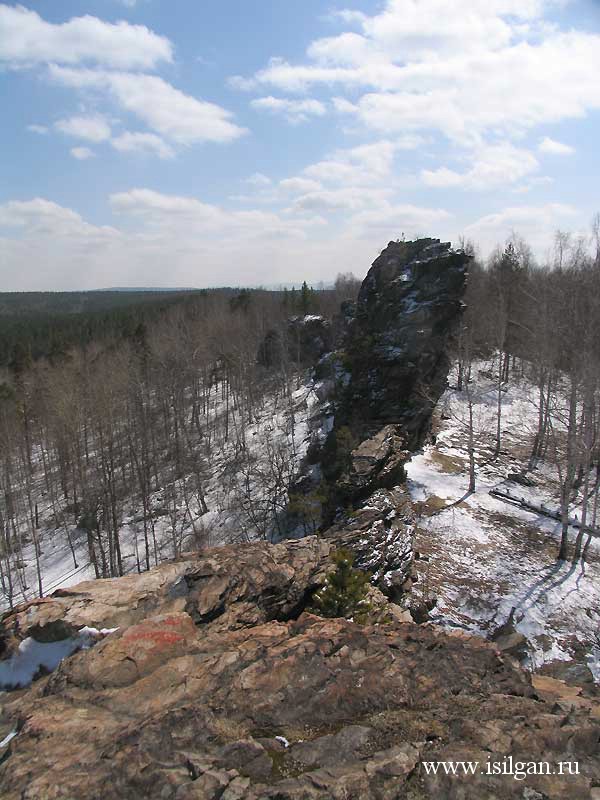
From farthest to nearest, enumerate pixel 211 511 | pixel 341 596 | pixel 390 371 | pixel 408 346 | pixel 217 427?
1. pixel 217 427
2. pixel 211 511
3. pixel 390 371
4. pixel 408 346
5. pixel 341 596

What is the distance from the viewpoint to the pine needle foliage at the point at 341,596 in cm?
1005

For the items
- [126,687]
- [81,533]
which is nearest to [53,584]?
[81,533]

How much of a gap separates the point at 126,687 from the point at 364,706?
3510 mm

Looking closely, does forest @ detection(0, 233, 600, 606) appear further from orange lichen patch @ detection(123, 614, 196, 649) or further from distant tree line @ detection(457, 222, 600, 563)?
orange lichen patch @ detection(123, 614, 196, 649)

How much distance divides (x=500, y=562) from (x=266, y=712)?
14.4 m

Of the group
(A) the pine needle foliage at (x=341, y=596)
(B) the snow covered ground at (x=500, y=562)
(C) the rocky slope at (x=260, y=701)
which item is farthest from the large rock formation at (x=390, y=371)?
(A) the pine needle foliage at (x=341, y=596)

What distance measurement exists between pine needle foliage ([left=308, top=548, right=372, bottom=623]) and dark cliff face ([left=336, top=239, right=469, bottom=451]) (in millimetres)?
16921

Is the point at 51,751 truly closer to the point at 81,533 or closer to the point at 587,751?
the point at 587,751

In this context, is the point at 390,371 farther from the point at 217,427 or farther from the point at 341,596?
the point at 217,427

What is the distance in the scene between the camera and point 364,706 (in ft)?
21.7

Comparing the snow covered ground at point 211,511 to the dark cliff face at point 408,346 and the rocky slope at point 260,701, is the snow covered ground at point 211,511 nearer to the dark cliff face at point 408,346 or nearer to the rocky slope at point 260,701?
the dark cliff face at point 408,346

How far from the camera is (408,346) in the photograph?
92.2 feet

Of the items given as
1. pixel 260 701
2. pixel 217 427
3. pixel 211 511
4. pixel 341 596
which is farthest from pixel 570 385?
pixel 217 427

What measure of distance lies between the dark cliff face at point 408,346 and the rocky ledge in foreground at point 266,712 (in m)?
19.2
